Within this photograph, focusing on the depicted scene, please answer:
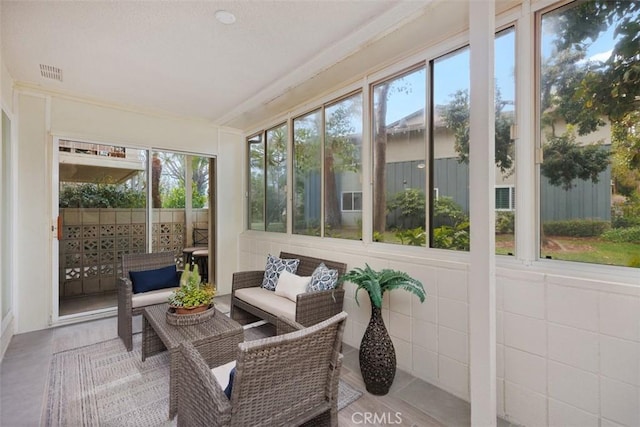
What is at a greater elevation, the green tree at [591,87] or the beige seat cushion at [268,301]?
the green tree at [591,87]

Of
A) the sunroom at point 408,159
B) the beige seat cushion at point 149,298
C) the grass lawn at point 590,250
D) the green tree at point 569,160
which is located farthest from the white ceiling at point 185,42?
the beige seat cushion at point 149,298

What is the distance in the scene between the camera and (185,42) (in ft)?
7.99

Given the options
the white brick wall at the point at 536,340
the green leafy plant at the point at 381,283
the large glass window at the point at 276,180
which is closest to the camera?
the white brick wall at the point at 536,340

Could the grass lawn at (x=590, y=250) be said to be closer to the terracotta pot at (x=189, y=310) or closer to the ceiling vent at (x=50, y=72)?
the terracotta pot at (x=189, y=310)

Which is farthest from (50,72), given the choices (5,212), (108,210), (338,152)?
(338,152)

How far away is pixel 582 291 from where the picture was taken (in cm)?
161

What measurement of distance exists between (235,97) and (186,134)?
4.09 ft

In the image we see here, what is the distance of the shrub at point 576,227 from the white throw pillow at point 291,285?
1973 millimetres

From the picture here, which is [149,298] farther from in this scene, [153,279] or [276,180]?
[276,180]

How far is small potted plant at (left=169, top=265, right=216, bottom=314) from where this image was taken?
2.30m

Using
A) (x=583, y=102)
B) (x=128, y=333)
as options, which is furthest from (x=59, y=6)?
(x=583, y=102)

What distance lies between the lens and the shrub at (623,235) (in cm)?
155

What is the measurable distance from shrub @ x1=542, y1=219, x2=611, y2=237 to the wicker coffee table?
2200mm

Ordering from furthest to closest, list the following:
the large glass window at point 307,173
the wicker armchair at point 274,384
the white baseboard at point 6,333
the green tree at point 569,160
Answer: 1. the large glass window at point 307,173
2. the white baseboard at point 6,333
3. the green tree at point 569,160
4. the wicker armchair at point 274,384
